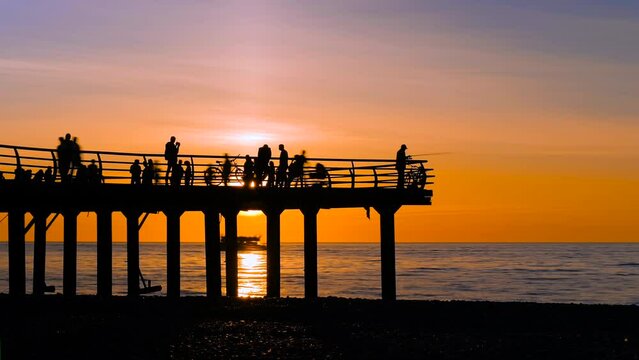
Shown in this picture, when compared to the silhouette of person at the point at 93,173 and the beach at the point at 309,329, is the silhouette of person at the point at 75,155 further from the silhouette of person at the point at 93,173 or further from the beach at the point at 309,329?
the beach at the point at 309,329

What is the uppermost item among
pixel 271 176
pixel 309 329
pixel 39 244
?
pixel 271 176

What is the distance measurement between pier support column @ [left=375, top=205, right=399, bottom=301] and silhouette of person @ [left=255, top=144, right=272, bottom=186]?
4396 millimetres

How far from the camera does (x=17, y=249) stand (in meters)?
38.3

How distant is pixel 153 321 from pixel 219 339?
126 inches

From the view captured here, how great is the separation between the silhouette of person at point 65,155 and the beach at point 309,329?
4366mm

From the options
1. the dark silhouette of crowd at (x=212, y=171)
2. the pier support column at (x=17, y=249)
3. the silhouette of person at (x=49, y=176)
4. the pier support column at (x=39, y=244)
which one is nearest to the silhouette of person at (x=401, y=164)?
the dark silhouette of crowd at (x=212, y=171)

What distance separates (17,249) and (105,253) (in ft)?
13.2

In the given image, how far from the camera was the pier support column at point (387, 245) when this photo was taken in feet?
119

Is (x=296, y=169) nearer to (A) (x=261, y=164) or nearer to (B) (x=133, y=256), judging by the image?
(A) (x=261, y=164)

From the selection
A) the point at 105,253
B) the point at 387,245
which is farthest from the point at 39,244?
the point at 387,245

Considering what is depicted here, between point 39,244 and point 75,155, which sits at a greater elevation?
point 75,155

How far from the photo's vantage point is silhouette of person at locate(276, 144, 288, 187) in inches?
1406

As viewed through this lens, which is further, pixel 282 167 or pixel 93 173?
pixel 282 167

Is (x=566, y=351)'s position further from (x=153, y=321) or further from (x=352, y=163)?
(x=352, y=163)
